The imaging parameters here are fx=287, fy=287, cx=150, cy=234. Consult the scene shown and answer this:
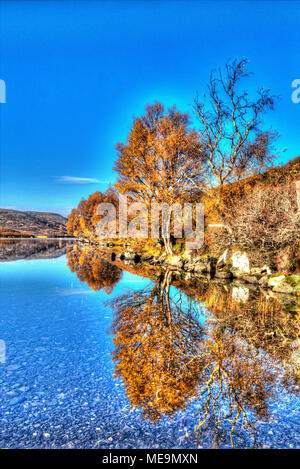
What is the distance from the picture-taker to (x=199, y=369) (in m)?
4.54

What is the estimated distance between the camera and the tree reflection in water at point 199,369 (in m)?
3.44

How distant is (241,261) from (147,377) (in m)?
13.2

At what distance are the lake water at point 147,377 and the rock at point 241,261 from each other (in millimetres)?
7163

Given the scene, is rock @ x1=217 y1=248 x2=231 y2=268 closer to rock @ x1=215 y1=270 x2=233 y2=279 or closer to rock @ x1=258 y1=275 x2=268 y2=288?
rock @ x1=215 y1=270 x2=233 y2=279

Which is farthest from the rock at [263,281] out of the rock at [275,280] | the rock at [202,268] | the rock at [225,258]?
the rock at [202,268]

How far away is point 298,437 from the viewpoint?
3.08m

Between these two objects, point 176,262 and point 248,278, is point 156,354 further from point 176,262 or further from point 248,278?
point 176,262

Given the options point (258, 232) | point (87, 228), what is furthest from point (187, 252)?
point (87, 228)

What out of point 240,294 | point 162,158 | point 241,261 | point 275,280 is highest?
point 162,158

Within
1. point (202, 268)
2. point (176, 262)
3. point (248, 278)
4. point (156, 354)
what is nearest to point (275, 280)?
point (248, 278)

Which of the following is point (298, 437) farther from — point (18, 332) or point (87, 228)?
point (87, 228)
